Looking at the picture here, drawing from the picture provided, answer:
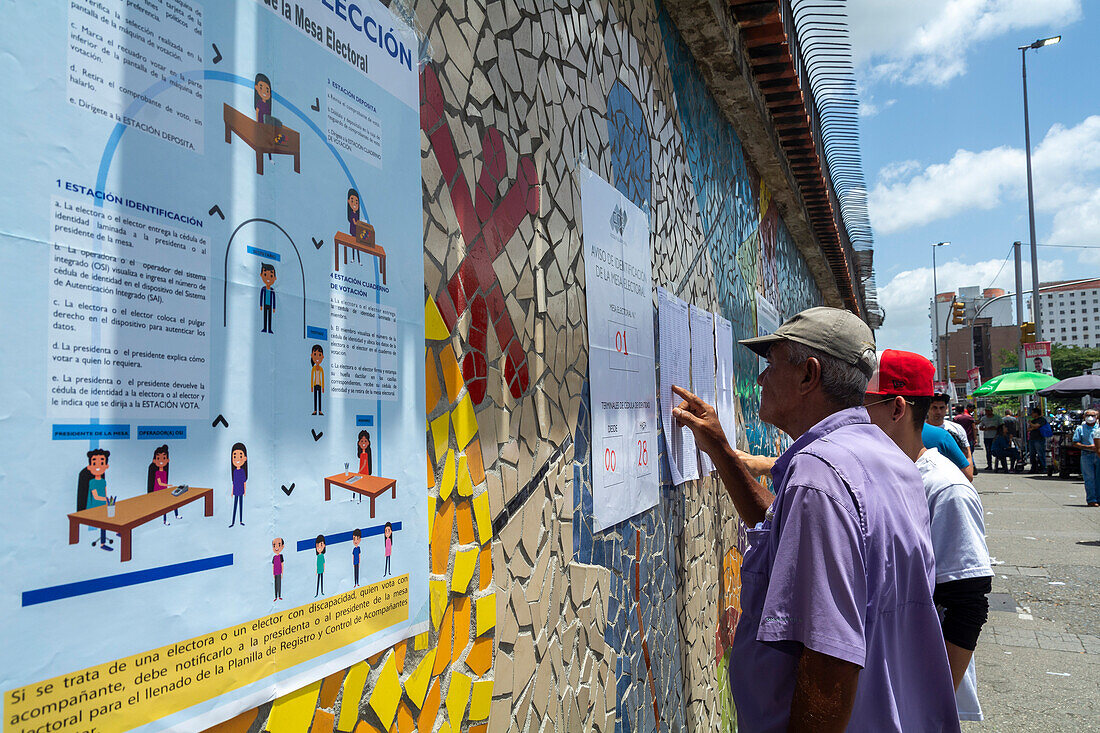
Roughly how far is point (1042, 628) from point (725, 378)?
4.90 m

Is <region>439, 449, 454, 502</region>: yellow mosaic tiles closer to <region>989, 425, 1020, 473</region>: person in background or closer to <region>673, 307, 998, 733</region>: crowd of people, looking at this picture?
<region>673, 307, 998, 733</region>: crowd of people

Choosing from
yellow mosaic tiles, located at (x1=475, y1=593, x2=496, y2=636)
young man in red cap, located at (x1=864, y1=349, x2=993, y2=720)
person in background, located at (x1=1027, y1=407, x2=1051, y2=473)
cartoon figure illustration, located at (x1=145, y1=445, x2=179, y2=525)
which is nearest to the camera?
cartoon figure illustration, located at (x1=145, y1=445, x2=179, y2=525)

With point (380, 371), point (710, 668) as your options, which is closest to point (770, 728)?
point (380, 371)

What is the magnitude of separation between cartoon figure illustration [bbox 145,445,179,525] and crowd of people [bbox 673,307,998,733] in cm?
131

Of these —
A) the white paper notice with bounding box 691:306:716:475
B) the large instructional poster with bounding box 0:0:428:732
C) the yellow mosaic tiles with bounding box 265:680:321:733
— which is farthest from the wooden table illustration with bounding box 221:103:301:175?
the white paper notice with bounding box 691:306:716:475

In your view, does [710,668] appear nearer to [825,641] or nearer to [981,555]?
[981,555]

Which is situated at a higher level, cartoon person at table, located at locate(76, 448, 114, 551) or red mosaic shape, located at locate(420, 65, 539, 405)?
red mosaic shape, located at locate(420, 65, 539, 405)

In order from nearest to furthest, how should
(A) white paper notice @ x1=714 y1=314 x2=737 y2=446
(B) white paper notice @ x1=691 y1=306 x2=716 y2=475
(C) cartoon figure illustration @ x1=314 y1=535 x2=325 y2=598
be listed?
(C) cartoon figure illustration @ x1=314 y1=535 x2=325 y2=598 < (B) white paper notice @ x1=691 y1=306 x2=716 y2=475 < (A) white paper notice @ x1=714 y1=314 x2=737 y2=446

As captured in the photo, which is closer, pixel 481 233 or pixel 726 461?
pixel 481 233

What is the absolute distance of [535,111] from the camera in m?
2.12

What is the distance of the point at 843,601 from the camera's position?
1.62 metres

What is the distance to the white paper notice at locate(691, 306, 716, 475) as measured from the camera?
3.69m

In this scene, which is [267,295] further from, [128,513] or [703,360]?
[703,360]

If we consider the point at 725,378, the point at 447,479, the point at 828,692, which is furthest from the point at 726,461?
the point at 447,479
